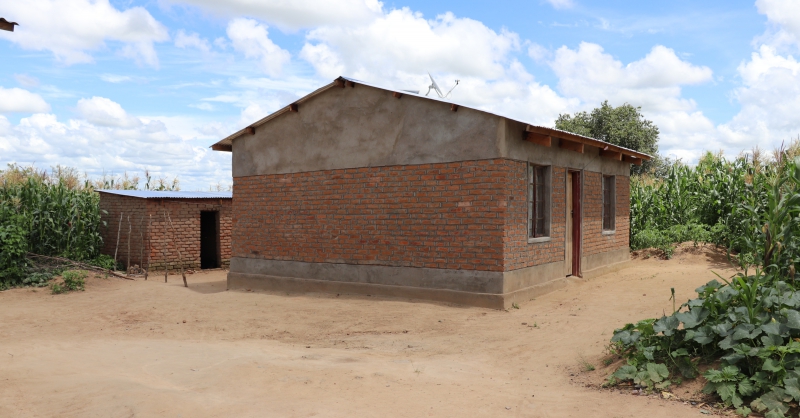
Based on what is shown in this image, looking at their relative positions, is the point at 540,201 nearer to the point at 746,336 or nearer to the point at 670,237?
the point at 746,336

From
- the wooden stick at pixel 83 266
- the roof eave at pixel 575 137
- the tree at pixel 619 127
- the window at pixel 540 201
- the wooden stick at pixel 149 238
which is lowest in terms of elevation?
the wooden stick at pixel 83 266

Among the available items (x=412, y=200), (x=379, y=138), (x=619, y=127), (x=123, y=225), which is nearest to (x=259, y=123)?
(x=379, y=138)

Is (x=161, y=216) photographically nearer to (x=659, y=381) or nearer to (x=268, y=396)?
(x=268, y=396)

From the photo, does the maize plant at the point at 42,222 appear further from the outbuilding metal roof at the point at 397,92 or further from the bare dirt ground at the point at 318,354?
the outbuilding metal roof at the point at 397,92

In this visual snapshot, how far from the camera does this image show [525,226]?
441 inches

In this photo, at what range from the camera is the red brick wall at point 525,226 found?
10.7 metres

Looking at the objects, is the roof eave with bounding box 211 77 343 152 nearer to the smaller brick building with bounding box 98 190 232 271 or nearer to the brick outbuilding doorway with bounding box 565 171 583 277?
the smaller brick building with bounding box 98 190 232 271

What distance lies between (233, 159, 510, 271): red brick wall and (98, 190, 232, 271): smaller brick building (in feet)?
13.9

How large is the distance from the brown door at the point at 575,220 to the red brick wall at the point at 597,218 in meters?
0.22

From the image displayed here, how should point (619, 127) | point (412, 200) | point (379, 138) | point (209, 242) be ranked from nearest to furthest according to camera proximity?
point (412, 200) < point (379, 138) < point (209, 242) < point (619, 127)

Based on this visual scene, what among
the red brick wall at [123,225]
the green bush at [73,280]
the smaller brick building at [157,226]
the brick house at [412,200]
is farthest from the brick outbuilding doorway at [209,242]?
the brick house at [412,200]

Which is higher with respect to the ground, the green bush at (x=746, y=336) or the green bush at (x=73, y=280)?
the green bush at (x=746, y=336)

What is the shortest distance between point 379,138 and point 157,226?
8.94 m

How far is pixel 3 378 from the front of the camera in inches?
262
